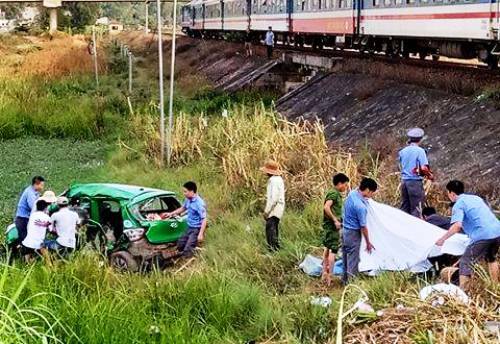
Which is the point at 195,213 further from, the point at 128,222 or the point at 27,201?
the point at 27,201

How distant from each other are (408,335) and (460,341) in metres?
0.51

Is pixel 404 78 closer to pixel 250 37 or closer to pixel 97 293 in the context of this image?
pixel 97 293

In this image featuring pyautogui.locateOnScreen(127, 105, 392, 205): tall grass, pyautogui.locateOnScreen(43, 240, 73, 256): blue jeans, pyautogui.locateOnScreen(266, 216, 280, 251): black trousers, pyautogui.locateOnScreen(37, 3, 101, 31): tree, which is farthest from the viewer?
pyautogui.locateOnScreen(37, 3, 101, 31): tree

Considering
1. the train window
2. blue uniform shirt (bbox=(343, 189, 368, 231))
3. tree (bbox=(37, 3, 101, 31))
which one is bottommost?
blue uniform shirt (bbox=(343, 189, 368, 231))

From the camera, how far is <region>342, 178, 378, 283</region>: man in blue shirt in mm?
9133

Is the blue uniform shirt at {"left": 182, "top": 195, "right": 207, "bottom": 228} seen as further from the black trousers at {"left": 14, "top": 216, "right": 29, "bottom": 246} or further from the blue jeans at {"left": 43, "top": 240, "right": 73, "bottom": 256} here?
the black trousers at {"left": 14, "top": 216, "right": 29, "bottom": 246}

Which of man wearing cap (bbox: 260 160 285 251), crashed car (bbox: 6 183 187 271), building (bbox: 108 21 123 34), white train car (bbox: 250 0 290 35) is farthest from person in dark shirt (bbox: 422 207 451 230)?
building (bbox: 108 21 123 34)

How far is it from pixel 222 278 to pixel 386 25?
47.8ft

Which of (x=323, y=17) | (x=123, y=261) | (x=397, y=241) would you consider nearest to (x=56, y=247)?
(x=123, y=261)

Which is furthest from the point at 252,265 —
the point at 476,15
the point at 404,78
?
the point at 404,78

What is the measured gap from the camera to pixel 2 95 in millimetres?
27516

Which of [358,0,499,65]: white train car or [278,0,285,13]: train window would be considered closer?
[358,0,499,65]: white train car

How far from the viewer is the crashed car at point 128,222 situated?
11500mm

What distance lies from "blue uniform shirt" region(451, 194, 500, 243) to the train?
748 centimetres
